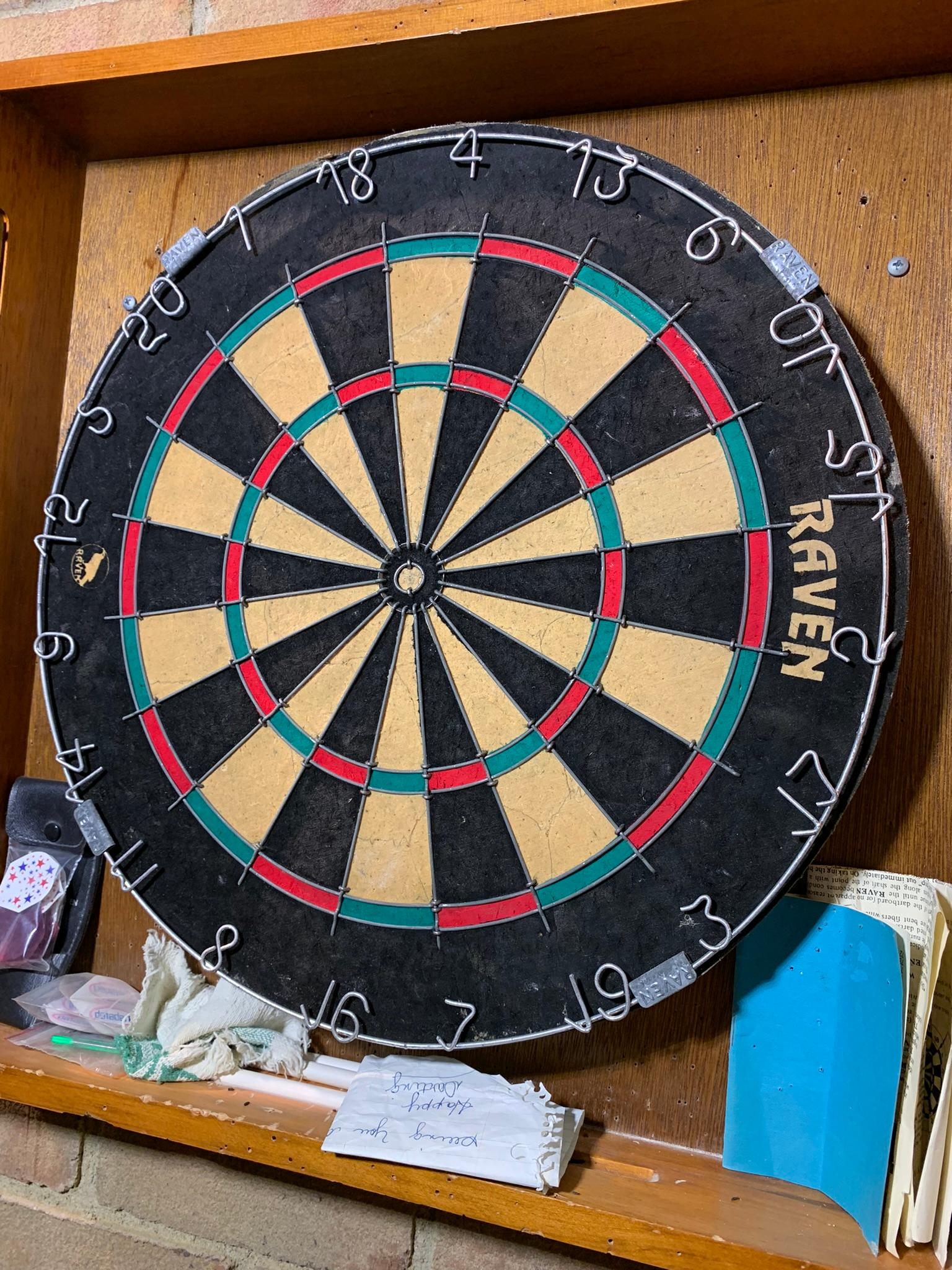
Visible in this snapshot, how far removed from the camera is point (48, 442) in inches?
54.9

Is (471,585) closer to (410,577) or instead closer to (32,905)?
(410,577)

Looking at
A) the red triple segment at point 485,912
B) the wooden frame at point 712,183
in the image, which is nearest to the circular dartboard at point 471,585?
the red triple segment at point 485,912

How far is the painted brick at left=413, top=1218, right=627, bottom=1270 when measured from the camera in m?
1.07

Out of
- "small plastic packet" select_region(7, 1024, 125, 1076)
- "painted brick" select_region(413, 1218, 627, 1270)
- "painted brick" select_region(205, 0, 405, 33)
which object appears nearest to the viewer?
"painted brick" select_region(413, 1218, 627, 1270)

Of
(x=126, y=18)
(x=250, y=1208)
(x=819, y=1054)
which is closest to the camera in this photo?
(x=819, y=1054)

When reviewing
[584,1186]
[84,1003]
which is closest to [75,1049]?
[84,1003]

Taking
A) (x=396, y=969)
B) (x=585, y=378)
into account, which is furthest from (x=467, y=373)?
(x=396, y=969)

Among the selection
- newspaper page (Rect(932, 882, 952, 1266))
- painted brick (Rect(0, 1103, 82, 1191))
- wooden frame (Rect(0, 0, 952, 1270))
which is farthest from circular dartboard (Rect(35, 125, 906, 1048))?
painted brick (Rect(0, 1103, 82, 1191))

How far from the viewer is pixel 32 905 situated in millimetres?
1290

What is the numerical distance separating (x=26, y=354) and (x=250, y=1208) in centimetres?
108

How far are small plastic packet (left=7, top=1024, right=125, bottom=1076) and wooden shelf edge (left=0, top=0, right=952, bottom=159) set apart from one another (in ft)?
3.65

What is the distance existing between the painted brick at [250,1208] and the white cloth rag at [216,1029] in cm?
13

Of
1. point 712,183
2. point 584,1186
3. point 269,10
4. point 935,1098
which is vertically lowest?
point 584,1186

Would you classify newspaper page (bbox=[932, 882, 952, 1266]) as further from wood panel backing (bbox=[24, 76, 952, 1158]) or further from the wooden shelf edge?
the wooden shelf edge
